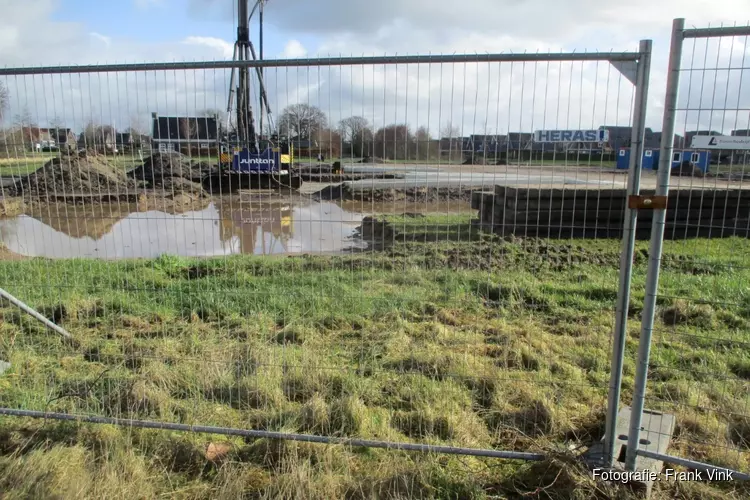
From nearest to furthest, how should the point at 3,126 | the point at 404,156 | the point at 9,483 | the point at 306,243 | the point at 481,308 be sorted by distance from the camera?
1. the point at 9,483
2. the point at 404,156
3. the point at 3,126
4. the point at 481,308
5. the point at 306,243

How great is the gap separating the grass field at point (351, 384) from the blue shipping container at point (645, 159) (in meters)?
1.35

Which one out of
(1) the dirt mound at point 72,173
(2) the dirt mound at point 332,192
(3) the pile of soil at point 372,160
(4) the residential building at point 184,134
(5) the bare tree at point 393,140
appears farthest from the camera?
(1) the dirt mound at point 72,173

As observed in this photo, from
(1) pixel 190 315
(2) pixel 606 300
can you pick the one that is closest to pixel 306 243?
(1) pixel 190 315

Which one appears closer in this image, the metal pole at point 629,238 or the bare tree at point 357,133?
the metal pole at point 629,238

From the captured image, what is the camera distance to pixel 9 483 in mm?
2988

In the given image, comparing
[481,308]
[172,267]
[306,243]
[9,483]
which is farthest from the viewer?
[306,243]

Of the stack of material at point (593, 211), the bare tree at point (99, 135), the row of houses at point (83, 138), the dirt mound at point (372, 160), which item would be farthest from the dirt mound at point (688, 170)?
the stack of material at point (593, 211)

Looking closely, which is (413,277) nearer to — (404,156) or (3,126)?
(404,156)

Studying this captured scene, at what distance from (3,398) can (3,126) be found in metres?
2.04

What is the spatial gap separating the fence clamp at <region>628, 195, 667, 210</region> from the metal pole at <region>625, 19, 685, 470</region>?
4 cm

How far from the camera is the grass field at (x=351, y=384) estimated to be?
3.09m

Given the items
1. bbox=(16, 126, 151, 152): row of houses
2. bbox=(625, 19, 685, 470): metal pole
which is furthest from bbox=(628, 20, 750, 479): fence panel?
bbox=(16, 126, 151, 152): row of houses

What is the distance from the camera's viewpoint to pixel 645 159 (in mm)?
3225

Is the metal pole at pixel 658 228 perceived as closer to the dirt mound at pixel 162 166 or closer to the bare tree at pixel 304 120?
the bare tree at pixel 304 120
